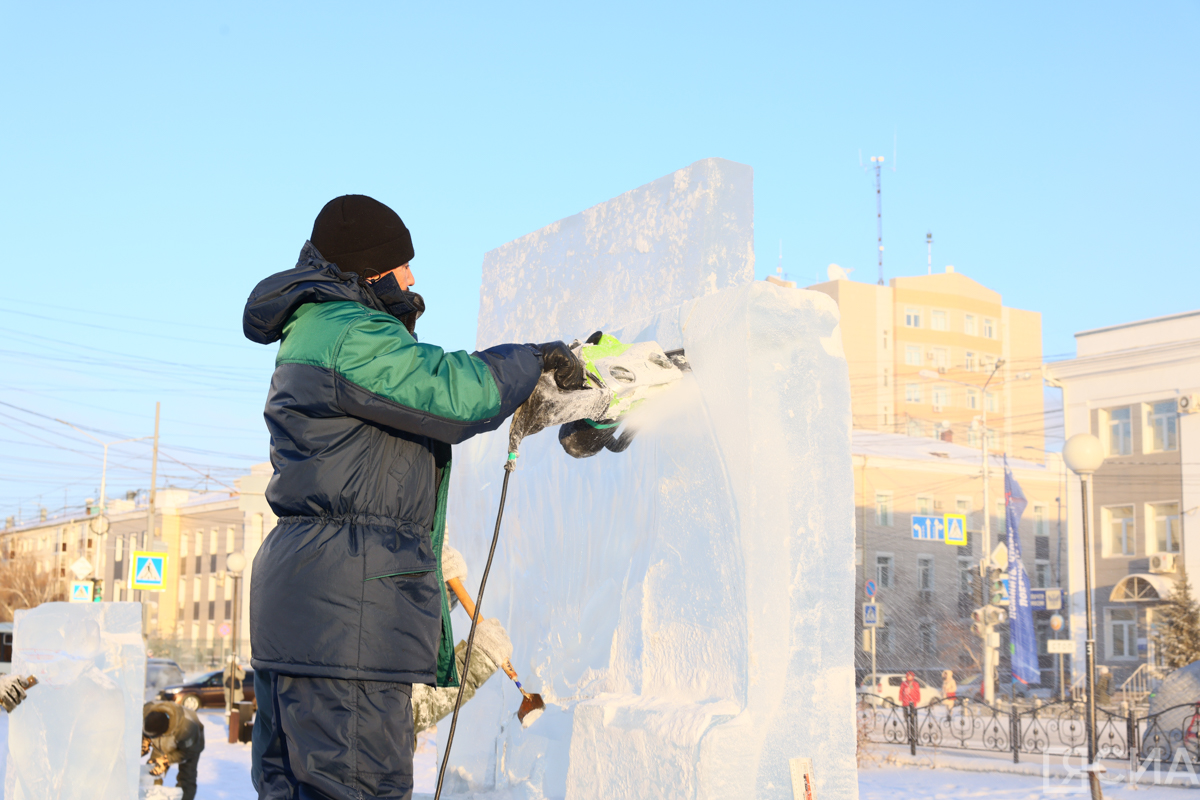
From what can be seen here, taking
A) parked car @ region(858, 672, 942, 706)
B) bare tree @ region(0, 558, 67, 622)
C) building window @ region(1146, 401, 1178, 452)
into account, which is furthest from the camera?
bare tree @ region(0, 558, 67, 622)

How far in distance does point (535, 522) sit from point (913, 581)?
3586cm

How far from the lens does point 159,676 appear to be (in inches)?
859

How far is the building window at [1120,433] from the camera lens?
Answer: 2706 centimetres

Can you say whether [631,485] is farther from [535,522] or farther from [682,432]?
[535,522]

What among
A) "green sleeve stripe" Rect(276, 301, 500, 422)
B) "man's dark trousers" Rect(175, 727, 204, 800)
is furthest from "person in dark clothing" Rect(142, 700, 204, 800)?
"green sleeve stripe" Rect(276, 301, 500, 422)

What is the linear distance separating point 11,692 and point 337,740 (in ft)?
17.7

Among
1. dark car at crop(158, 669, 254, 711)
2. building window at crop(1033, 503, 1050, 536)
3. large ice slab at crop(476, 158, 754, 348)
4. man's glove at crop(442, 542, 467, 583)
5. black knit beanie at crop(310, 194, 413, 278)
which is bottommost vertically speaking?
dark car at crop(158, 669, 254, 711)

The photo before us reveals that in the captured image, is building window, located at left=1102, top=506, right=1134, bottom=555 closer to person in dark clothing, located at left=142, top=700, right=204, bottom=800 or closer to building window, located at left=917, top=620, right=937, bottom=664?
building window, located at left=917, top=620, right=937, bottom=664

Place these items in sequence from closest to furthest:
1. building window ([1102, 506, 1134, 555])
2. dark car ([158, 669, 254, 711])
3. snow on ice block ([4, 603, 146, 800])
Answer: snow on ice block ([4, 603, 146, 800]), dark car ([158, 669, 254, 711]), building window ([1102, 506, 1134, 555])

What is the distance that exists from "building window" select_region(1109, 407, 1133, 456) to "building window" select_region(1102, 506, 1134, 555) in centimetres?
146

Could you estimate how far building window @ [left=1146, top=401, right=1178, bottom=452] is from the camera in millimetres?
26156

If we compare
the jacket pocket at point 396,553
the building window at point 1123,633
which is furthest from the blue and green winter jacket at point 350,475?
the building window at point 1123,633

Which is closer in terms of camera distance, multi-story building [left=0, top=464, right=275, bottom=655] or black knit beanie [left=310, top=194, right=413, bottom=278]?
black knit beanie [left=310, top=194, right=413, bottom=278]

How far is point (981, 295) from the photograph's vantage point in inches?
2440
